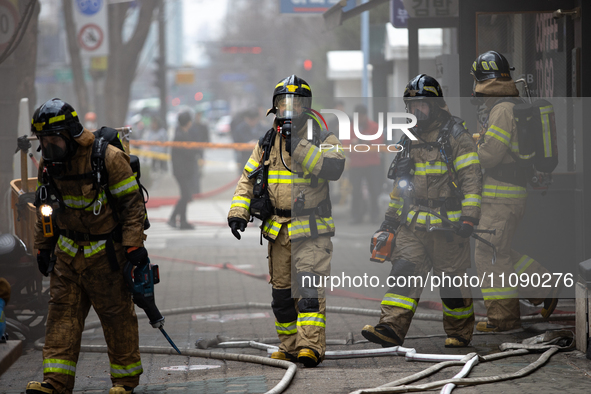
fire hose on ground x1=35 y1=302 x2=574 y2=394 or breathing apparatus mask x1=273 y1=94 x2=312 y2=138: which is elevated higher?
breathing apparatus mask x1=273 y1=94 x2=312 y2=138

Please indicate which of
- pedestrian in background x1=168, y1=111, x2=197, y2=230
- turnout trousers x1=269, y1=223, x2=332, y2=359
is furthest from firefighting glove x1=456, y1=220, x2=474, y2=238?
pedestrian in background x1=168, y1=111, x2=197, y2=230

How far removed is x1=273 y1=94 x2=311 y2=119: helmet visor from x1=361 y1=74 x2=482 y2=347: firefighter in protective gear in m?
0.83

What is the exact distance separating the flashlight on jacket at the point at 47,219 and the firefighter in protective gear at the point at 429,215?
2.23 meters

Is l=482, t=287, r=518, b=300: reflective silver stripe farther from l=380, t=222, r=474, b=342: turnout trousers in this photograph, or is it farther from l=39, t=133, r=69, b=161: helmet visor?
l=39, t=133, r=69, b=161: helmet visor

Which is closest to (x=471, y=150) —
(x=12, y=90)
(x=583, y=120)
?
(x=583, y=120)

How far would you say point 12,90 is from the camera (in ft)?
29.1

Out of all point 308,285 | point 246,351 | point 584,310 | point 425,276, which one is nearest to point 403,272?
point 425,276

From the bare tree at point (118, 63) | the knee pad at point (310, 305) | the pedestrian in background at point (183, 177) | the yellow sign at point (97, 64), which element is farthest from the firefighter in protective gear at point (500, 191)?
the yellow sign at point (97, 64)

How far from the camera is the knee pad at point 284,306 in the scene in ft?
17.7

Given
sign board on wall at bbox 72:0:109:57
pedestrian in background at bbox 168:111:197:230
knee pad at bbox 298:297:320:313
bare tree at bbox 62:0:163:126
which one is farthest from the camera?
bare tree at bbox 62:0:163:126

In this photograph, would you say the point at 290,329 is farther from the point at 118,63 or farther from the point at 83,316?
the point at 118,63

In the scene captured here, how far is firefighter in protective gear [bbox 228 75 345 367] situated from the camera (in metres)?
5.30

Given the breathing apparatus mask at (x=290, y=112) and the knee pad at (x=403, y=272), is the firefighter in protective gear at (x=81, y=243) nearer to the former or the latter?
the breathing apparatus mask at (x=290, y=112)

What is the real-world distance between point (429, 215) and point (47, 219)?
2.54 metres
